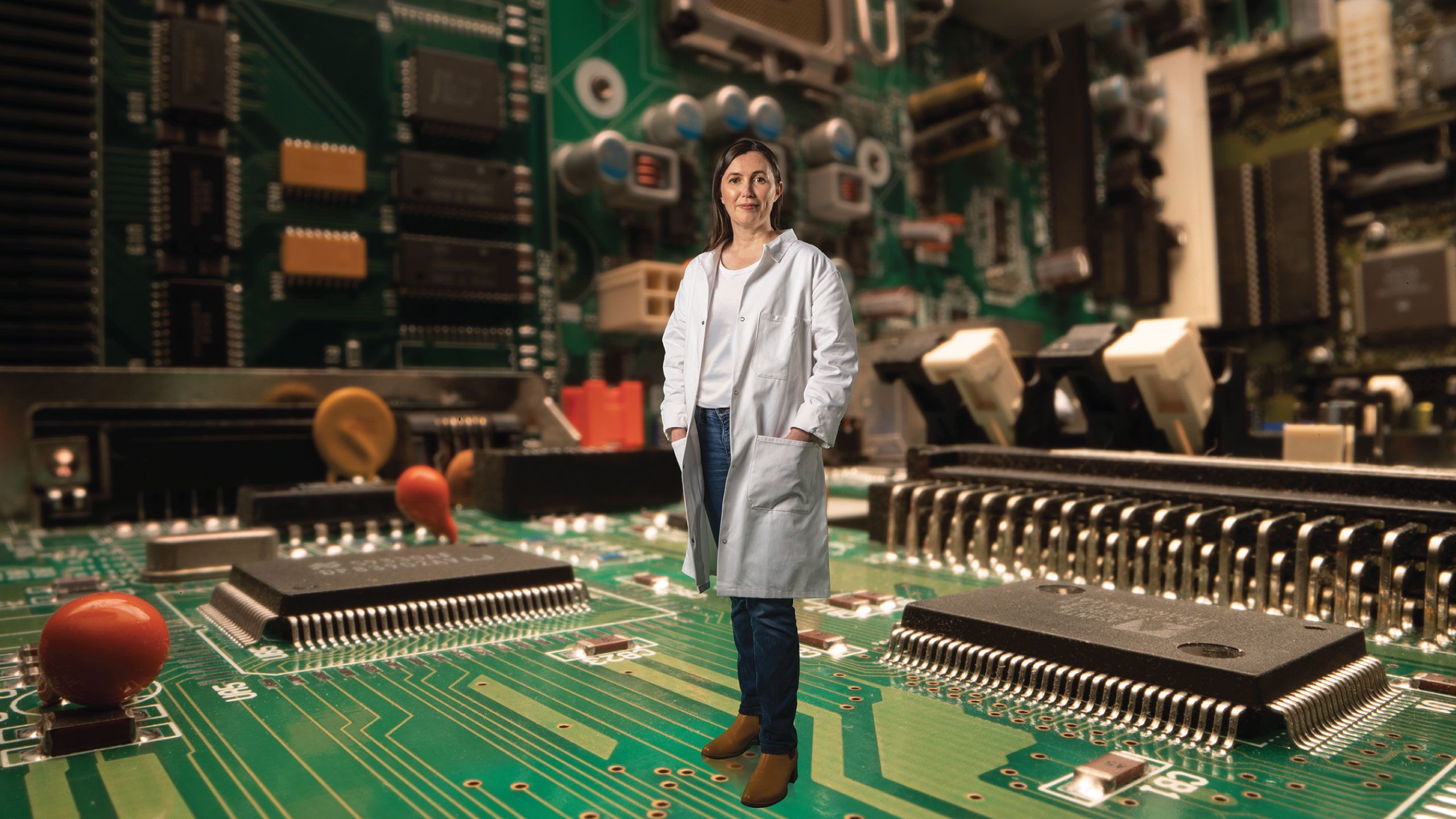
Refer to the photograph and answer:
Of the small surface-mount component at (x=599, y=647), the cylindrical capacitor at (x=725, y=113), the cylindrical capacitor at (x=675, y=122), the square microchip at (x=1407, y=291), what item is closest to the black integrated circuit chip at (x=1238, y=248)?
the square microchip at (x=1407, y=291)

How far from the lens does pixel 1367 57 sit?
714 centimetres

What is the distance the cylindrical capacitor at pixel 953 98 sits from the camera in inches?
278

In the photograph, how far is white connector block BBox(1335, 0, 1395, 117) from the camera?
707 centimetres

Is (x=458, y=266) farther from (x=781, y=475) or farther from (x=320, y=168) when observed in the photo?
(x=781, y=475)

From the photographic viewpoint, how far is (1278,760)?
4.13 feet

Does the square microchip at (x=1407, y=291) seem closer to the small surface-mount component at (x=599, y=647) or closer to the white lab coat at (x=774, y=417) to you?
the small surface-mount component at (x=599, y=647)

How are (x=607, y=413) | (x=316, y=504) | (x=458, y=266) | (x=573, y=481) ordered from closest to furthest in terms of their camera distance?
(x=316, y=504)
(x=573, y=481)
(x=458, y=266)
(x=607, y=413)

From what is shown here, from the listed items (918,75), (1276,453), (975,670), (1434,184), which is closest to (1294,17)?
(1434,184)

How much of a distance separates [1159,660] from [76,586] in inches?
107

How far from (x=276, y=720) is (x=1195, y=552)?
206 centimetres

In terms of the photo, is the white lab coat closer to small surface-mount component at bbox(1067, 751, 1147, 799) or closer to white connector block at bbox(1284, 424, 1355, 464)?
small surface-mount component at bbox(1067, 751, 1147, 799)

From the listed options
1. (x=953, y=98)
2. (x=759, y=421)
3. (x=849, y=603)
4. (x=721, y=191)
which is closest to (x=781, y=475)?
(x=759, y=421)


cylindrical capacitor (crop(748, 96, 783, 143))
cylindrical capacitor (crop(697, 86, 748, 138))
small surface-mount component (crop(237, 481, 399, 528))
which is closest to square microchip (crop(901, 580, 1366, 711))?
small surface-mount component (crop(237, 481, 399, 528))

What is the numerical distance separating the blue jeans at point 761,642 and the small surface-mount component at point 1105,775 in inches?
14.9
